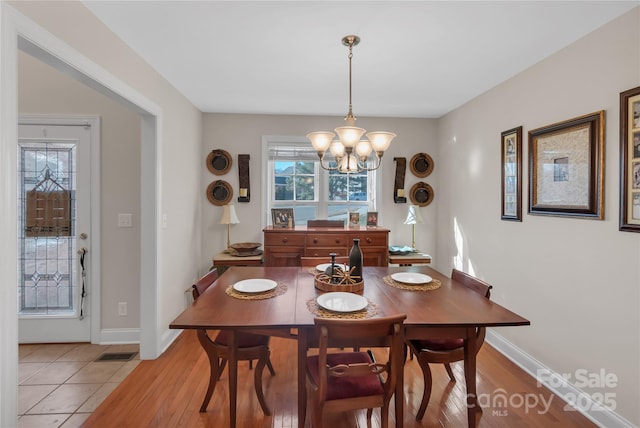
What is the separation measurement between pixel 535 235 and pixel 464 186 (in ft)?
3.80

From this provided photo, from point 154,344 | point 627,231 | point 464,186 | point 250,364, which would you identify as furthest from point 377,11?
point 154,344

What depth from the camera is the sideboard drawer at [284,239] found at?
3568 millimetres

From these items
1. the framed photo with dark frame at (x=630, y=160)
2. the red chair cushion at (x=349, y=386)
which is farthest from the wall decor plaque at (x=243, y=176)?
the framed photo with dark frame at (x=630, y=160)

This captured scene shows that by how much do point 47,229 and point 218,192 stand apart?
167cm

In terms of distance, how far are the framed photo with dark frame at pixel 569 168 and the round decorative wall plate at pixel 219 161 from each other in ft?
10.4

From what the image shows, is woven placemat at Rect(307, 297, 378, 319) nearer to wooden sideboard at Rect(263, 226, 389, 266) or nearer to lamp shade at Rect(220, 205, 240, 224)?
wooden sideboard at Rect(263, 226, 389, 266)

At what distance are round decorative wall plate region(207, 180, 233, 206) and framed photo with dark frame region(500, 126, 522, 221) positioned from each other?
301cm

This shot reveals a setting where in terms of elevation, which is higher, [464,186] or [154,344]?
[464,186]

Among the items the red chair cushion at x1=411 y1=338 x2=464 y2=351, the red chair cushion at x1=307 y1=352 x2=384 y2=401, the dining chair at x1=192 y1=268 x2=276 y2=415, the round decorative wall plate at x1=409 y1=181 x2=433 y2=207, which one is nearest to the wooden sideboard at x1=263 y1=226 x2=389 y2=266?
the round decorative wall plate at x1=409 y1=181 x2=433 y2=207

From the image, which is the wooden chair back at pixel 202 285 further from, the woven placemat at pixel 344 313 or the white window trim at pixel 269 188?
the white window trim at pixel 269 188

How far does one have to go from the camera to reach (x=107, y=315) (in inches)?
116

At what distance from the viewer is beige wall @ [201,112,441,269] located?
4.04 meters

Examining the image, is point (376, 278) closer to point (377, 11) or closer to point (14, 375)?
point (377, 11)

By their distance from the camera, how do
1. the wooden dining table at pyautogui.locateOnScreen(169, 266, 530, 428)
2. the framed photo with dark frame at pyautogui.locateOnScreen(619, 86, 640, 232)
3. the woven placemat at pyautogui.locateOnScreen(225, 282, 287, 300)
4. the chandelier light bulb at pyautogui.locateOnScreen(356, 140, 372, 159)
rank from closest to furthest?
the wooden dining table at pyautogui.locateOnScreen(169, 266, 530, 428) → the framed photo with dark frame at pyautogui.locateOnScreen(619, 86, 640, 232) → the woven placemat at pyautogui.locateOnScreen(225, 282, 287, 300) → the chandelier light bulb at pyautogui.locateOnScreen(356, 140, 372, 159)
